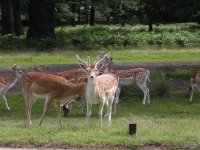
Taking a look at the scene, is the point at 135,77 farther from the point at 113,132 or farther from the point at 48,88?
the point at 113,132

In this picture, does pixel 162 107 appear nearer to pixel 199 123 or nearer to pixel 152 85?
pixel 152 85

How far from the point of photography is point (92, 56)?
27.3 meters

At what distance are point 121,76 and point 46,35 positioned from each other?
50.2ft

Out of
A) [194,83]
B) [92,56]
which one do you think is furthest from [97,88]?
[92,56]

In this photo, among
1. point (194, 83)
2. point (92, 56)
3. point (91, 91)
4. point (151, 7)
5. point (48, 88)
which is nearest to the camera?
point (91, 91)

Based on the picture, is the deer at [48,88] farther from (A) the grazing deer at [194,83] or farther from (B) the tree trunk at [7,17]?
(B) the tree trunk at [7,17]

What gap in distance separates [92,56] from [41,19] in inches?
255

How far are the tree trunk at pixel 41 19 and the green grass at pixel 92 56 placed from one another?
3.28 meters

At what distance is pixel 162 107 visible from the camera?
56.0 feet

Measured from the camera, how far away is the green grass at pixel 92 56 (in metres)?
26.3

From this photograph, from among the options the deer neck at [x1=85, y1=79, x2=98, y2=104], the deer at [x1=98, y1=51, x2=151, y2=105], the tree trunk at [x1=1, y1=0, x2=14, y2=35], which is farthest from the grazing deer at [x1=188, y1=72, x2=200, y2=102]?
the tree trunk at [x1=1, y1=0, x2=14, y2=35]

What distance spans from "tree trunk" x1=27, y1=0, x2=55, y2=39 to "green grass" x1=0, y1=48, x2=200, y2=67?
3284mm

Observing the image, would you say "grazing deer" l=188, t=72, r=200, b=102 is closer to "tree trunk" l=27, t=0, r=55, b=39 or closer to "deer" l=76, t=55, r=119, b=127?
"deer" l=76, t=55, r=119, b=127

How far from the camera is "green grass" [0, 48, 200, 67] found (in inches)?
1037
